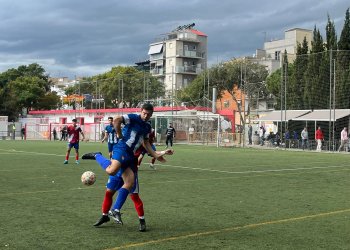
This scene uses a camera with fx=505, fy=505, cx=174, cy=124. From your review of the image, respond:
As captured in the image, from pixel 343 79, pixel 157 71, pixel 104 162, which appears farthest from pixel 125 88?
pixel 104 162

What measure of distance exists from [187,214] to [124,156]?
2137 mm

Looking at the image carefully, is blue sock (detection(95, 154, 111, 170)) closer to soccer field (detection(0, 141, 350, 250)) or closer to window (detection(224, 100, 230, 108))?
soccer field (detection(0, 141, 350, 250))

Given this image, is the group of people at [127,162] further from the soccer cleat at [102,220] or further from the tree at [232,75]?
the tree at [232,75]

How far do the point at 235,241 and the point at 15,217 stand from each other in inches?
158

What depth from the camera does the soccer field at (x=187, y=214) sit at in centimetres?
714

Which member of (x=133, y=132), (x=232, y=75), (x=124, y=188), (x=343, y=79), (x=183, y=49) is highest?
(x=183, y=49)

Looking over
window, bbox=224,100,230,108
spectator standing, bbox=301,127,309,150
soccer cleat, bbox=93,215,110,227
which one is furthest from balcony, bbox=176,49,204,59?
soccer cleat, bbox=93,215,110,227

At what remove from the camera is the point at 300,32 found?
305 ft

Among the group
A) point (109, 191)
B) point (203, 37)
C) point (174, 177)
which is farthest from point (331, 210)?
point (203, 37)

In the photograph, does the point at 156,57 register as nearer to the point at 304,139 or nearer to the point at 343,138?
the point at 304,139

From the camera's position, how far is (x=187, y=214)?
30.8 feet

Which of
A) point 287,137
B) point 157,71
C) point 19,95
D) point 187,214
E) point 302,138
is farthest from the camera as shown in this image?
point 157,71

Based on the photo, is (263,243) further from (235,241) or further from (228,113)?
(228,113)

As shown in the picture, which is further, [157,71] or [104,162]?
[157,71]
